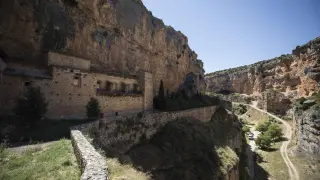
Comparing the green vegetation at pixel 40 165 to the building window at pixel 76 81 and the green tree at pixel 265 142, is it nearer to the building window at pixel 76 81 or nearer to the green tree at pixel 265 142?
the building window at pixel 76 81

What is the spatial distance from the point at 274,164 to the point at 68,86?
32.6m

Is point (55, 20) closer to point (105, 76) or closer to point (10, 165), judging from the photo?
point (105, 76)

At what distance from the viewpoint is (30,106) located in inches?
542

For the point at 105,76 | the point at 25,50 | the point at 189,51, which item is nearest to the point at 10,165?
the point at 25,50

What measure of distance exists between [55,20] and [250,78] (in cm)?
6789

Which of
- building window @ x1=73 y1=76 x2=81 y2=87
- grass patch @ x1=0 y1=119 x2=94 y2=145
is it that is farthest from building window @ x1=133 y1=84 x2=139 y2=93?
grass patch @ x1=0 y1=119 x2=94 y2=145

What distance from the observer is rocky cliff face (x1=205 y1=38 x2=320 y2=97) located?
43.9 meters

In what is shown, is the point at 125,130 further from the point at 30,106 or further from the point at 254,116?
the point at 254,116

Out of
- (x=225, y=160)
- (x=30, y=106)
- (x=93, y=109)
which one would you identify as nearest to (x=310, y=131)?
(x=225, y=160)

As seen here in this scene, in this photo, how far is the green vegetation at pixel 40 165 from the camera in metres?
6.12

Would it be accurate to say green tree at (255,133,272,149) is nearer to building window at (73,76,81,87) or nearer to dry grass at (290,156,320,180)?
dry grass at (290,156,320,180)

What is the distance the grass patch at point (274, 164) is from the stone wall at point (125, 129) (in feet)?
57.3

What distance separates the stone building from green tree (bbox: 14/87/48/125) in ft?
2.34

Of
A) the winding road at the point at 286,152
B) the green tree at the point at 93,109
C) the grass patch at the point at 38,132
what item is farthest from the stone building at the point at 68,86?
the winding road at the point at 286,152
